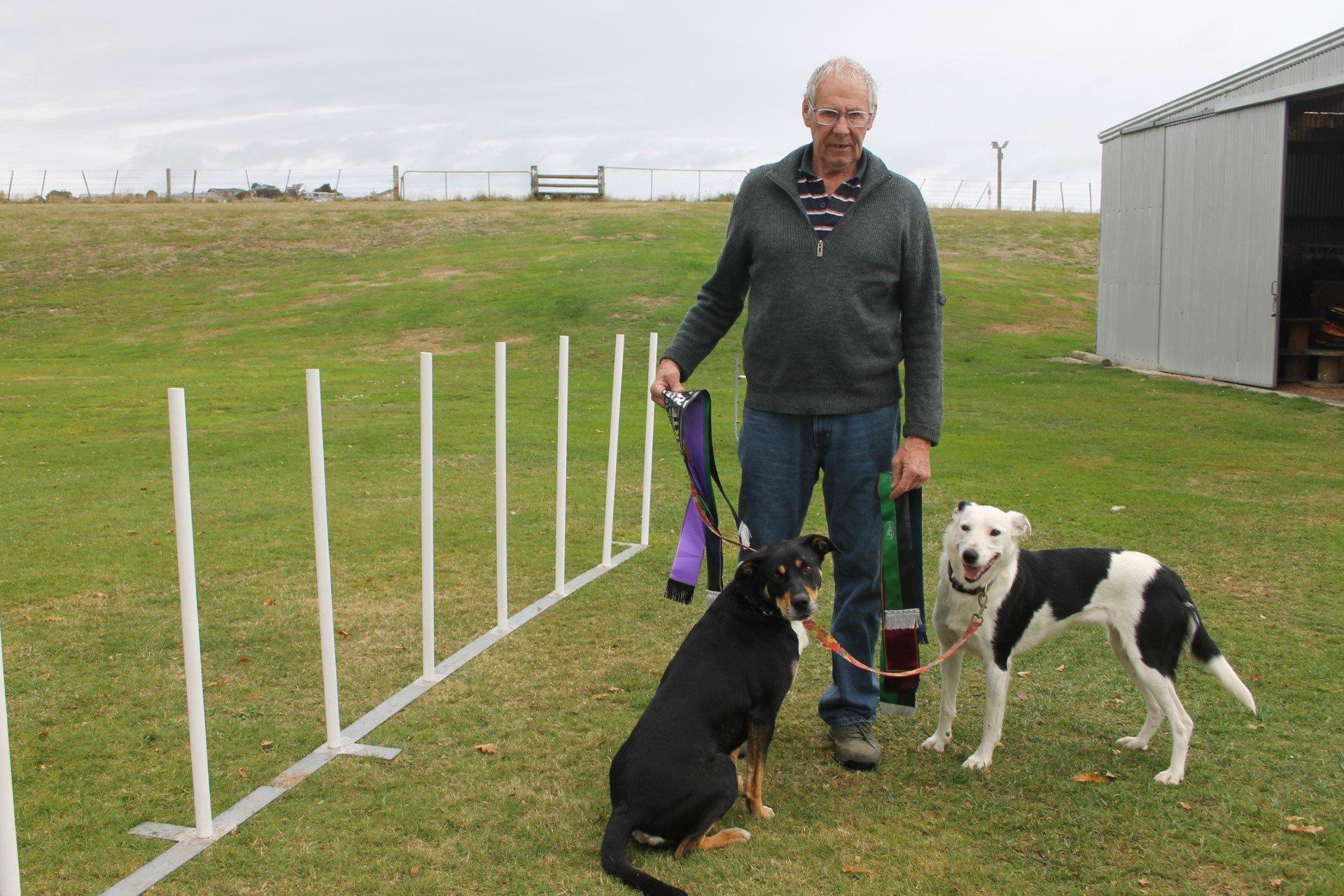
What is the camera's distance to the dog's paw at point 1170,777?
380 centimetres

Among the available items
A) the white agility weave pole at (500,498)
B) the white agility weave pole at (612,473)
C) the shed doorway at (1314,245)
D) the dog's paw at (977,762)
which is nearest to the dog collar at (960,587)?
the dog's paw at (977,762)

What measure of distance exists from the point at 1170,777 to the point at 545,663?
265 centimetres

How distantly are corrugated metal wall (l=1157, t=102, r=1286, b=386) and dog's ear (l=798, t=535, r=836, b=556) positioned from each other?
1460 centimetres

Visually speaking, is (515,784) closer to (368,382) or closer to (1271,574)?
(1271,574)

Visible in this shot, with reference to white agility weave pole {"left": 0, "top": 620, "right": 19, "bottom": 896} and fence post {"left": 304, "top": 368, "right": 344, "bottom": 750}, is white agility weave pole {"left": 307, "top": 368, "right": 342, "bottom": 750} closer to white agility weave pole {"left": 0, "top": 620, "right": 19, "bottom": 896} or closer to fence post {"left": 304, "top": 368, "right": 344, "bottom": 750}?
fence post {"left": 304, "top": 368, "right": 344, "bottom": 750}

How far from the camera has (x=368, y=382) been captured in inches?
651

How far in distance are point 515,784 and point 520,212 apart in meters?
35.0

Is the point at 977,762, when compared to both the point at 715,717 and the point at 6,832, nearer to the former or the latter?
the point at 715,717

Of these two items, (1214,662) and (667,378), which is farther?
(667,378)

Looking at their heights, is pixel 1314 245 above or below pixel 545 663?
above

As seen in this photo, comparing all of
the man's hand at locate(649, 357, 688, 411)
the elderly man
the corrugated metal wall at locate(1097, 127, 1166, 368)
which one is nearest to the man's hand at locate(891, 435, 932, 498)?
the elderly man

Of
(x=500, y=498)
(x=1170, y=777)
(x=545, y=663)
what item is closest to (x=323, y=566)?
(x=545, y=663)

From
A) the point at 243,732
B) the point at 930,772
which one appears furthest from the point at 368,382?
the point at 930,772

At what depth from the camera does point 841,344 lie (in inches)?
150
